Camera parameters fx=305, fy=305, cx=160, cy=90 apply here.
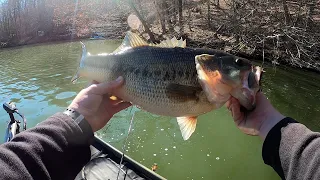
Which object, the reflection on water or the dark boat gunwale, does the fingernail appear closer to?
the dark boat gunwale

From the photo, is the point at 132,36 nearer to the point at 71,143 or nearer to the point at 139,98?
the point at 139,98

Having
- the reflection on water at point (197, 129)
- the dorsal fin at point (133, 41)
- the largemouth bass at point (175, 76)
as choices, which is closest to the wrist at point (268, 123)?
the largemouth bass at point (175, 76)

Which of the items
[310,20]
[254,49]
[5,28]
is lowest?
[5,28]

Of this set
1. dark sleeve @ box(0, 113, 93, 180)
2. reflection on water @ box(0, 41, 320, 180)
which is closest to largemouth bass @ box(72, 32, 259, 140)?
dark sleeve @ box(0, 113, 93, 180)

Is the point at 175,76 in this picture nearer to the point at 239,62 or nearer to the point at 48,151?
the point at 239,62

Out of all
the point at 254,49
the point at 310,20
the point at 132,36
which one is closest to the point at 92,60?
the point at 132,36

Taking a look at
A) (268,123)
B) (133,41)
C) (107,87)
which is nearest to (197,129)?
(133,41)
